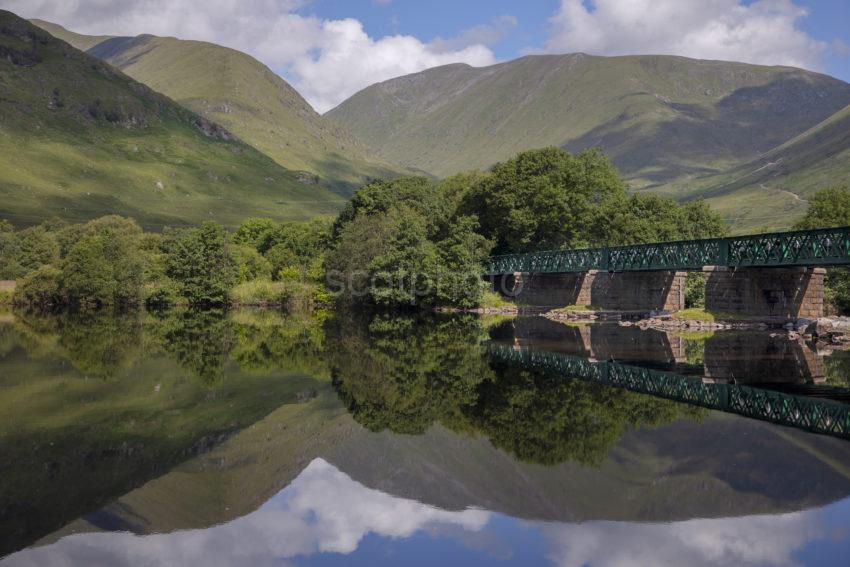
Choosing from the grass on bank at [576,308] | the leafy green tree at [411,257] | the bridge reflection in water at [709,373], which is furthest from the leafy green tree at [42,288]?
the bridge reflection in water at [709,373]

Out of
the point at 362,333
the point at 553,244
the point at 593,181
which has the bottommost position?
the point at 362,333

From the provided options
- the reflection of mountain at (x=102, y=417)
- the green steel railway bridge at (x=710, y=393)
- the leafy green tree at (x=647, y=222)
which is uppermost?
the leafy green tree at (x=647, y=222)

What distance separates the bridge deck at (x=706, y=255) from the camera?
145 ft

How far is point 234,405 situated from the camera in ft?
78.3

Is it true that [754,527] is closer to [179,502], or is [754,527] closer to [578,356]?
[179,502]

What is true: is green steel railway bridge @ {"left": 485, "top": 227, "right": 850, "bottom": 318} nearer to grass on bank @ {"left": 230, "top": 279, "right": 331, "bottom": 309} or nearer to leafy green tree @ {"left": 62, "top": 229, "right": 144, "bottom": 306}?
grass on bank @ {"left": 230, "top": 279, "right": 331, "bottom": 309}

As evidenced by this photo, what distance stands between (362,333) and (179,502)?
37273mm

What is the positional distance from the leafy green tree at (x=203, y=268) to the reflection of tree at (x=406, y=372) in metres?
42.2

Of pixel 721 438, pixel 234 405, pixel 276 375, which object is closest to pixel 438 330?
pixel 276 375

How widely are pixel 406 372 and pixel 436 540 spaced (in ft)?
58.2

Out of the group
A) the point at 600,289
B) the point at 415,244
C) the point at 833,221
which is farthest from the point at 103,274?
the point at 833,221

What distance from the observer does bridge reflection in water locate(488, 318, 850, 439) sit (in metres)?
20.8

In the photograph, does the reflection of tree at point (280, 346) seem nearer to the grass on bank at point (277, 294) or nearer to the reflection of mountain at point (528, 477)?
the reflection of mountain at point (528, 477)

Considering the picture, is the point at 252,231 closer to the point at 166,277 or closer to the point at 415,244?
the point at 166,277
